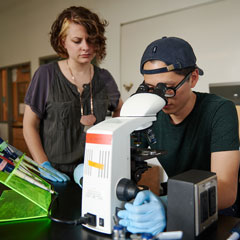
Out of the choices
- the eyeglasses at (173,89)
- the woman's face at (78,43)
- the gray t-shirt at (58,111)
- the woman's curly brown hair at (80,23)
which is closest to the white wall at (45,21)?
the woman's curly brown hair at (80,23)

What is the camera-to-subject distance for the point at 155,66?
1.04 metres

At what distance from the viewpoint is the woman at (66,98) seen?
1510 millimetres

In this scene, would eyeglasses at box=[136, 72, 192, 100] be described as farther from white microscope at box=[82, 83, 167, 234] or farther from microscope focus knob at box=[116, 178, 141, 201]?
microscope focus knob at box=[116, 178, 141, 201]

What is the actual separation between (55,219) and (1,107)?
5.66 metres

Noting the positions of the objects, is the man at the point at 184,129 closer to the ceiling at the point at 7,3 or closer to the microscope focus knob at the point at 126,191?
the microscope focus knob at the point at 126,191

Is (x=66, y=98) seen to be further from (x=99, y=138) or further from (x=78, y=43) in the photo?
(x=99, y=138)

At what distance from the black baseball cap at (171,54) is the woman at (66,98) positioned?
569 mm

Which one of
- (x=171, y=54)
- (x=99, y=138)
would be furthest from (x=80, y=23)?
(x=99, y=138)

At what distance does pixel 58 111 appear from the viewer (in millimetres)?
1548

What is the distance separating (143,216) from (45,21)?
4.62 meters

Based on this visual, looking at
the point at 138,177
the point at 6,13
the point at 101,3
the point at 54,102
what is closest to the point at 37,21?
the point at 6,13

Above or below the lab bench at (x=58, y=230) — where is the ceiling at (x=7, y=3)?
above

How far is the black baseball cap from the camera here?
1024 millimetres

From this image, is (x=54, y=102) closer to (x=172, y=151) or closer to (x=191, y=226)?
(x=172, y=151)
